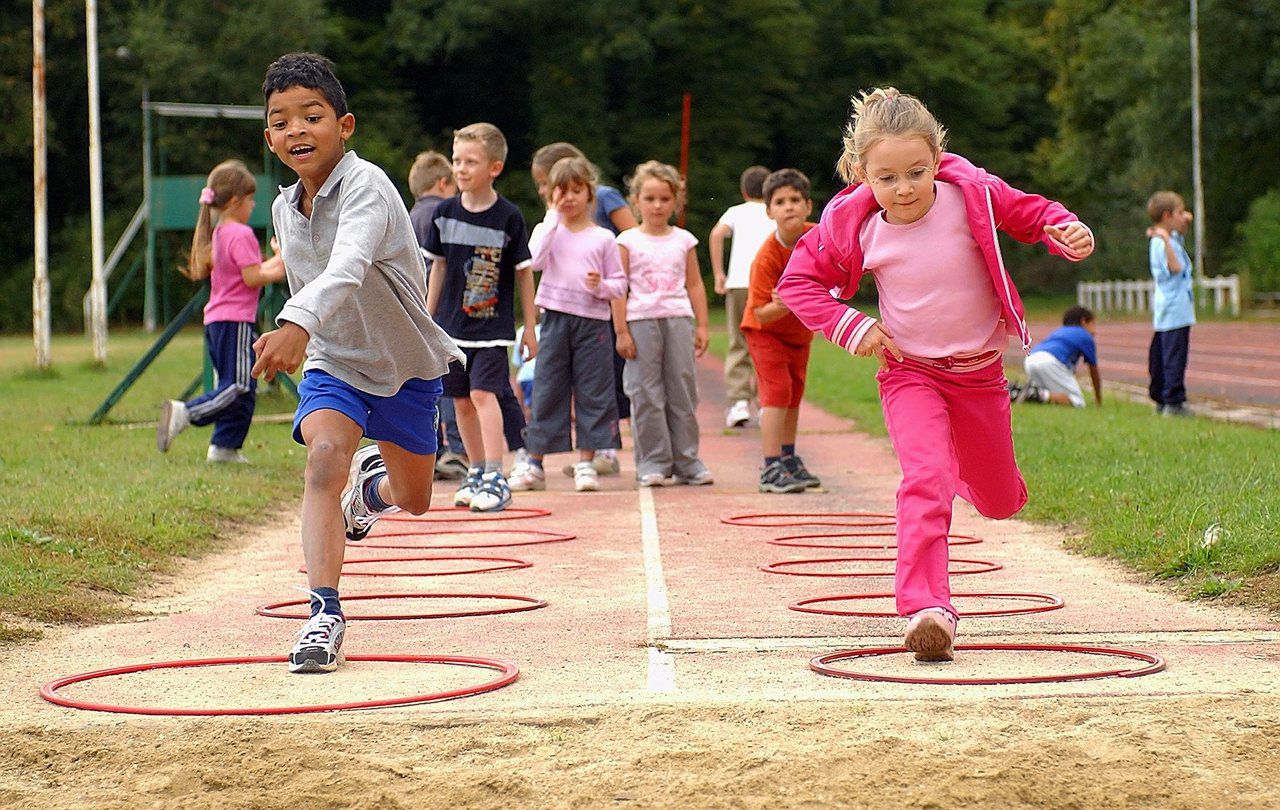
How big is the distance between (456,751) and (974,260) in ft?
8.39

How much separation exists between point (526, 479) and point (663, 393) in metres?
1.03

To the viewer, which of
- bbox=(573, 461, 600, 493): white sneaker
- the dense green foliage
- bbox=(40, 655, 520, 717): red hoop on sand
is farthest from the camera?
the dense green foliage

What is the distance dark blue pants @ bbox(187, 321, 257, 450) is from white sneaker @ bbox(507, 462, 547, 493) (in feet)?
6.08

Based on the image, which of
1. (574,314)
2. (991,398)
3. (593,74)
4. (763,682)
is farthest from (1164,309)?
(593,74)

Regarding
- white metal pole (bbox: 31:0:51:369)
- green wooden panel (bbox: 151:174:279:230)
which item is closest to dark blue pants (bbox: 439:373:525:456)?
white metal pole (bbox: 31:0:51:369)

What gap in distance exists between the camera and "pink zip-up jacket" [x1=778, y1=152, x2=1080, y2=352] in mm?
5719

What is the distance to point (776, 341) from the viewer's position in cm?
1027

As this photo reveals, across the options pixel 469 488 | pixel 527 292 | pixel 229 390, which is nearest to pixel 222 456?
pixel 229 390

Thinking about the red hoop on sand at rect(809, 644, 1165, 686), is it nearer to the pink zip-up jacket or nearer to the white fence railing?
the pink zip-up jacket

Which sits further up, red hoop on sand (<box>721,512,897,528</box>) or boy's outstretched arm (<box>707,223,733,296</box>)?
boy's outstretched arm (<box>707,223,733,296</box>)

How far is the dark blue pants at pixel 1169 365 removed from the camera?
1485cm

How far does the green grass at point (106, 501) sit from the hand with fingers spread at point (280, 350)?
6.03ft

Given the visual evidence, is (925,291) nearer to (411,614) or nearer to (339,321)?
(339,321)

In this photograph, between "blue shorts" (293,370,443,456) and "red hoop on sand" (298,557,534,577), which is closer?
"blue shorts" (293,370,443,456)
